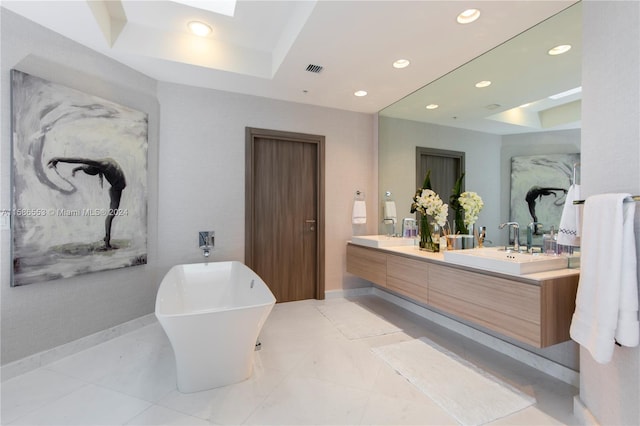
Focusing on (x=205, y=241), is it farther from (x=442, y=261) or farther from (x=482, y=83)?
(x=482, y=83)

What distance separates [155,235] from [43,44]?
1.70 m

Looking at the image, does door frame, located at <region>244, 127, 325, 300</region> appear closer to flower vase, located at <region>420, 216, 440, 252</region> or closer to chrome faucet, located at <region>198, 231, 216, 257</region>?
chrome faucet, located at <region>198, 231, 216, 257</region>

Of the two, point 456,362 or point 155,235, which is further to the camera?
point 155,235

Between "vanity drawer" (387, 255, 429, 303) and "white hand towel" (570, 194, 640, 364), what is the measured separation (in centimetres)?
117

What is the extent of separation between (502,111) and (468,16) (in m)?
0.84

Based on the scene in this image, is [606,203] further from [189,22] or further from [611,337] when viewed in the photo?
[189,22]

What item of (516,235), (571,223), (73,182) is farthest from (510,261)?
(73,182)

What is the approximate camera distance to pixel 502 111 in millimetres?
2330

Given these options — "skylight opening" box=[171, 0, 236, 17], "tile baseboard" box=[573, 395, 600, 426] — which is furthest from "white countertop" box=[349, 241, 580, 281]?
"skylight opening" box=[171, 0, 236, 17]

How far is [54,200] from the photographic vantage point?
2.09 metres

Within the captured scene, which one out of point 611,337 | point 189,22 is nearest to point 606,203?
point 611,337

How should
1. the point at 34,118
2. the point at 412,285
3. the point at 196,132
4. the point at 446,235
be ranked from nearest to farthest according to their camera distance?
the point at 34,118 < the point at 412,285 < the point at 446,235 < the point at 196,132

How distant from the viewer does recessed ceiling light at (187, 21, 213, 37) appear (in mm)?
2381

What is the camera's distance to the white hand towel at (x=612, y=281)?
118 cm
